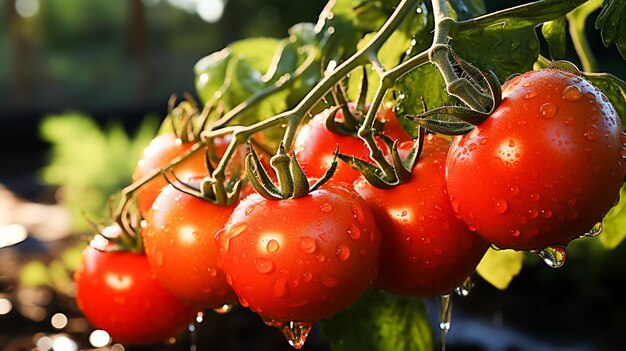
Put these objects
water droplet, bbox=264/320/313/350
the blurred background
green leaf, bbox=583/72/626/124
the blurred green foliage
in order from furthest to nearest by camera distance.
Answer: the blurred green foliage < the blurred background < green leaf, bbox=583/72/626/124 < water droplet, bbox=264/320/313/350

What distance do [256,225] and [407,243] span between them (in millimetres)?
105

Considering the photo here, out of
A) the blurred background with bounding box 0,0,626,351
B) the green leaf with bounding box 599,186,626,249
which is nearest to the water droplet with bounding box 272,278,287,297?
the green leaf with bounding box 599,186,626,249

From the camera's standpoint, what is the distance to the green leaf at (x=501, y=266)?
0.86 m

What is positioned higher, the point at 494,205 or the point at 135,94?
the point at 494,205

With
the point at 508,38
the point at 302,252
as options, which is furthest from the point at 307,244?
the point at 508,38

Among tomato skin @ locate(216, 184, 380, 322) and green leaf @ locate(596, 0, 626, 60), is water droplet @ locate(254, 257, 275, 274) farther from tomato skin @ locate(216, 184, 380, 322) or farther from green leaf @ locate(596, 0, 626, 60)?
green leaf @ locate(596, 0, 626, 60)

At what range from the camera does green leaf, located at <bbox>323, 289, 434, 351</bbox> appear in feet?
2.76

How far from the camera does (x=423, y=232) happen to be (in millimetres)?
567

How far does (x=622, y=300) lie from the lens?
262 centimetres

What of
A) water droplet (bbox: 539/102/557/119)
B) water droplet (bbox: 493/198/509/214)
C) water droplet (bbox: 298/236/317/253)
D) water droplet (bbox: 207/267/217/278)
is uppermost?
water droplet (bbox: 539/102/557/119)

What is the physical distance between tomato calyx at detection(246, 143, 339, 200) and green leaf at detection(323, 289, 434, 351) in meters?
0.30

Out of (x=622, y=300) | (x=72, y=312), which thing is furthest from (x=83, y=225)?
(x=622, y=300)

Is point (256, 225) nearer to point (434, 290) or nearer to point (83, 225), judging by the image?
point (434, 290)

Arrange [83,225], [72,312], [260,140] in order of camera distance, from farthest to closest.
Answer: [83,225], [72,312], [260,140]
